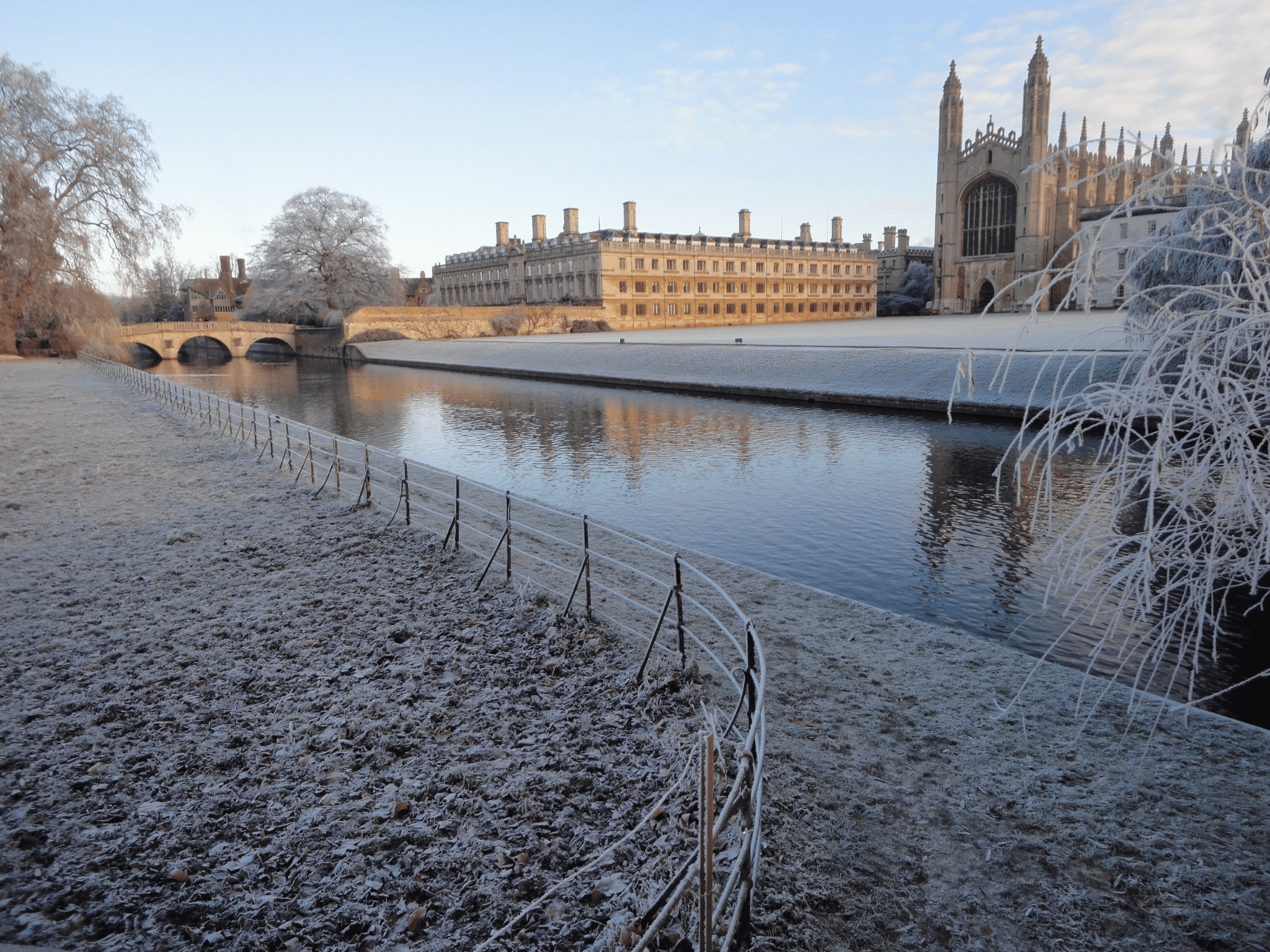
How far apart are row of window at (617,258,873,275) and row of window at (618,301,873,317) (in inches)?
130

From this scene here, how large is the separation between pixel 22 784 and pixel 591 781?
3158 millimetres

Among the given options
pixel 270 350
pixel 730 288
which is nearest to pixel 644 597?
pixel 270 350

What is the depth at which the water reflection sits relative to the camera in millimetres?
9453

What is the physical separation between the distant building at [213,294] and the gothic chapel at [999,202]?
3061 inches

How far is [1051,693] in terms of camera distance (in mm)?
5887

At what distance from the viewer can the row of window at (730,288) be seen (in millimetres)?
76688

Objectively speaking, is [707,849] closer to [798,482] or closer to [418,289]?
[798,482]

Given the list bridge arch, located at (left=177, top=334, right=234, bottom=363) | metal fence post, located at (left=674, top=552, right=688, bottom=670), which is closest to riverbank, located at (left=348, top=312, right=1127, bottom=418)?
metal fence post, located at (left=674, top=552, right=688, bottom=670)

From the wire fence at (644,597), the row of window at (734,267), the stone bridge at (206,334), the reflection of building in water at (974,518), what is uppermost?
the row of window at (734,267)

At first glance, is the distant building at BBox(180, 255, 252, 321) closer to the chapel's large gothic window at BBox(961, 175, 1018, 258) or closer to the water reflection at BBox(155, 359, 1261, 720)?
the chapel's large gothic window at BBox(961, 175, 1018, 258)

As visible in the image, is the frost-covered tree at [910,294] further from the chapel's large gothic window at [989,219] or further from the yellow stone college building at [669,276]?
the chapel's large gothic window at [989,219]

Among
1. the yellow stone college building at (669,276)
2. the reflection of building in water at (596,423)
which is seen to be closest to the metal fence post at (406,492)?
the reflection of building in water at (596,423)

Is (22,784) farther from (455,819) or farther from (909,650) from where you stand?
(909,650)

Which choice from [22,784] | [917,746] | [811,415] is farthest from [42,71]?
[917,746]
